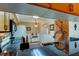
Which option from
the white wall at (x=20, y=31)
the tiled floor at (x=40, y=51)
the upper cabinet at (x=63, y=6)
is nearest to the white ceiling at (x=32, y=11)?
the upper cabinet at (x=63, y=6)

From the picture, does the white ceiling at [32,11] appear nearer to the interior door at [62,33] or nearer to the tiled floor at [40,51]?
the interior door at [62,33]

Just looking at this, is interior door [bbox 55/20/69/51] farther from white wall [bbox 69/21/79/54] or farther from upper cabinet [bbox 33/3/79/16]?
upper cabinet [bbox 33/3/79/16]

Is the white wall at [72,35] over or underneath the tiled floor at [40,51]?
over

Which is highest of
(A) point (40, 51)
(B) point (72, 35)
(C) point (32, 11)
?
(C) point (32, 11)

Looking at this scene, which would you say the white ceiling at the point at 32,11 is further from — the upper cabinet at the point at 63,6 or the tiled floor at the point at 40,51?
the tiled floor at the point at 40,51

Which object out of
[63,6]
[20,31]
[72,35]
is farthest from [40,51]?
[63,6]

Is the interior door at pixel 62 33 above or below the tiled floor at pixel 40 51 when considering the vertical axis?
above

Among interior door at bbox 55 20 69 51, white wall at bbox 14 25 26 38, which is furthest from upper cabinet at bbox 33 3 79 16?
white wall at bbox 14 25 26 38

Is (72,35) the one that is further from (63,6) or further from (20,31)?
(20,31)

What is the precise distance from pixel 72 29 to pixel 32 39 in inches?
22.2

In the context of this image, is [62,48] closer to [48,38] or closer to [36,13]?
[48,38]

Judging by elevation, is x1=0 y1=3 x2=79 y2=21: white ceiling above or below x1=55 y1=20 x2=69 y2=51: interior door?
above

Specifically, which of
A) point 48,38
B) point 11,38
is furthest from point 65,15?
point 11,38

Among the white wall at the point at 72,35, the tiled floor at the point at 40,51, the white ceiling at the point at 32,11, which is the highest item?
the white ceiling at the point at 32,11
